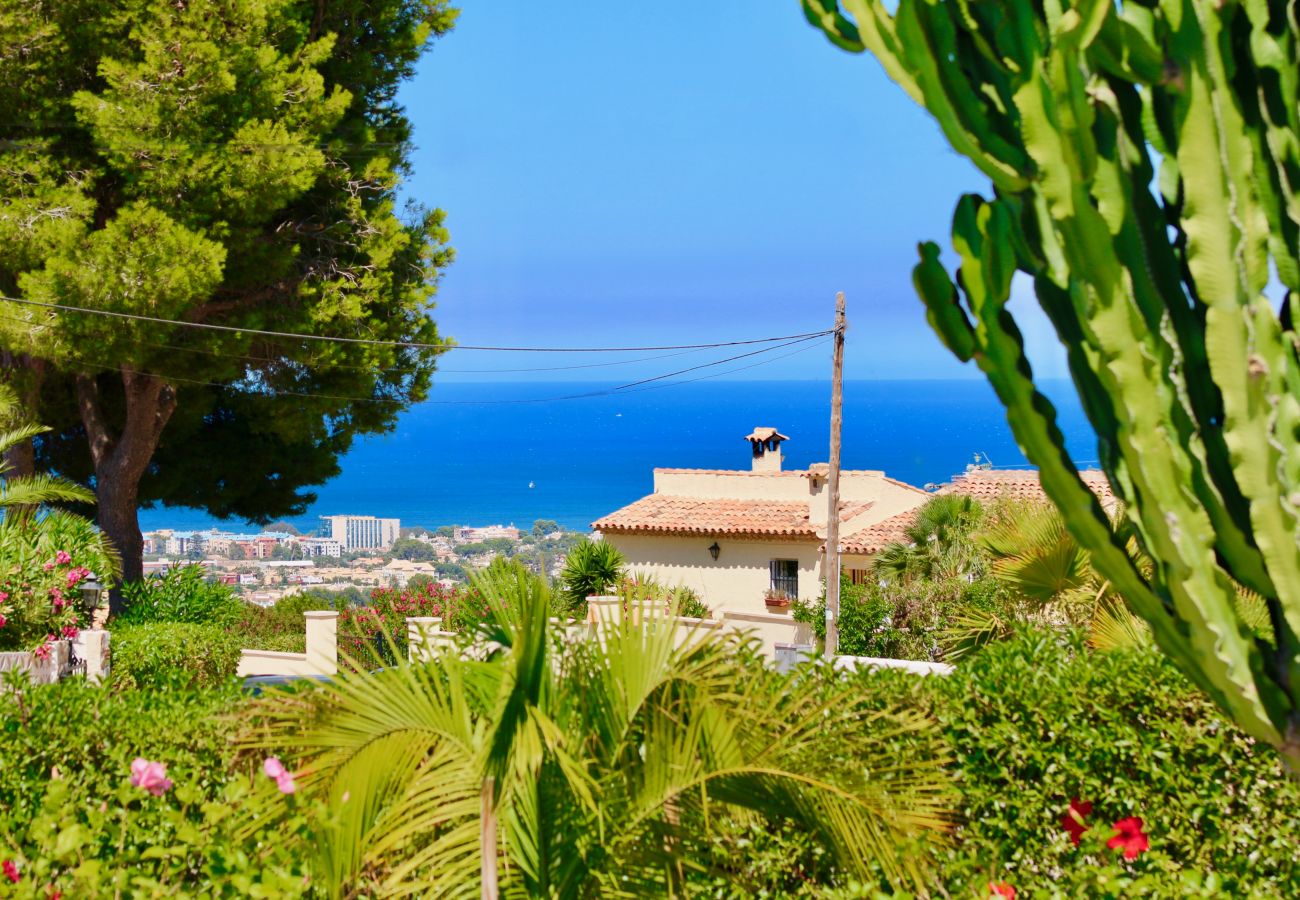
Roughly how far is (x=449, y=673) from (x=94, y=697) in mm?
2143

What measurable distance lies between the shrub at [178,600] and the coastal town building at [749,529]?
11375 millimetres

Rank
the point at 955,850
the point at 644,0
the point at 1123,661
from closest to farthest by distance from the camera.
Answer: the point at 955,850
the point at 1123,661
the point at 644,0

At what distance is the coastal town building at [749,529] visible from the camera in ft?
87.0

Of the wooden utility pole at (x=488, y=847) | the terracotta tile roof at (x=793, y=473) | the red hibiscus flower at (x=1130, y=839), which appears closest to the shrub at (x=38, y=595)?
the wooden utility pole at (x=488, y=847)

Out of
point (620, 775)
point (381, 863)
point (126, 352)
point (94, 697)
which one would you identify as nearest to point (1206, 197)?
point (620, 775)

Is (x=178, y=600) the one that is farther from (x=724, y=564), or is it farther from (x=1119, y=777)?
(x=1119, y=777)

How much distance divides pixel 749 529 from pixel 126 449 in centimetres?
1321

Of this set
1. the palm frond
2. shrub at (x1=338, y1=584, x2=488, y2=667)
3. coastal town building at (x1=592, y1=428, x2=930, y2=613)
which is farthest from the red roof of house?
the palm frond

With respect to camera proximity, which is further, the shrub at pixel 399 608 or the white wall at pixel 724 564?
the white wall at pixel 724 564

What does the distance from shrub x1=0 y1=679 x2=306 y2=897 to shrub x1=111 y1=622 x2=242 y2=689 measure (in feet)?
24.8

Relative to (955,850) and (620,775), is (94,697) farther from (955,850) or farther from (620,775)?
(955,850)

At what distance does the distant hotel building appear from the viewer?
268ft

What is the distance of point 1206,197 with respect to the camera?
295cm

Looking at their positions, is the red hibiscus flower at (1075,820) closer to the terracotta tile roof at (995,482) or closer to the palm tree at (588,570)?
the palm tree at (588,570)
